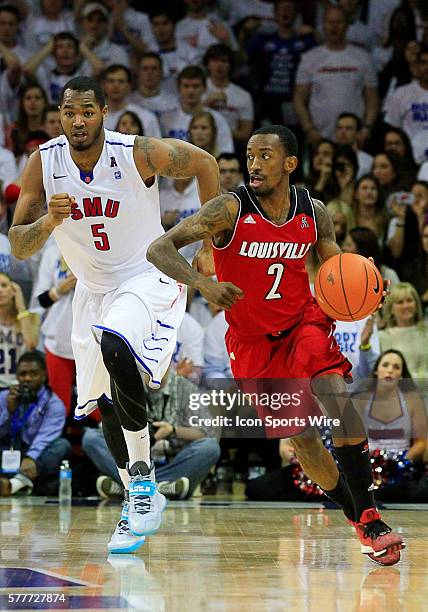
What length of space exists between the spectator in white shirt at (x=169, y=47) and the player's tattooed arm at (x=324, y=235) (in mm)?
6468

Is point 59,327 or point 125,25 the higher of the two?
point 125,25

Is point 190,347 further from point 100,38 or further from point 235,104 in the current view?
point 100,38

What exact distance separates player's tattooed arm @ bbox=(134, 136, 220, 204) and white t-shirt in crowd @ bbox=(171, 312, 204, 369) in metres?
3.37

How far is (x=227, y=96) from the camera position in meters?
11.5

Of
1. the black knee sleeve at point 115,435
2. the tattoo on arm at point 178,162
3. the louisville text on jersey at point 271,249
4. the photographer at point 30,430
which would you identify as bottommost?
the photographer at point 30,430

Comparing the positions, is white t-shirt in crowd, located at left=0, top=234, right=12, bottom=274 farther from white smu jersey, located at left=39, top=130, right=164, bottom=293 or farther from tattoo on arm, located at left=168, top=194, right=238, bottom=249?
tattoo on arm, located at left=168, top=194, right=238, bottom=249

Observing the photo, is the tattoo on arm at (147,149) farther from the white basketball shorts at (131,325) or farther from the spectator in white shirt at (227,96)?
the spectator in white shirt at (227,96)

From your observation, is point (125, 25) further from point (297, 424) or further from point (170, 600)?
point (170, 600)

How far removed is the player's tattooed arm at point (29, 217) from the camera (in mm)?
5508

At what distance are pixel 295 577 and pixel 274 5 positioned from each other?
8541 millimetres

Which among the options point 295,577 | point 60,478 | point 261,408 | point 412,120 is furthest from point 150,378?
point 412,120

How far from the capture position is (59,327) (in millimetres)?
9305

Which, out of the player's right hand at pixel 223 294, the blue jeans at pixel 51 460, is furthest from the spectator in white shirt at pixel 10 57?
the player's right hand at pixel 223 294

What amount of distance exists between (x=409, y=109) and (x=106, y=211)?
636 cm
